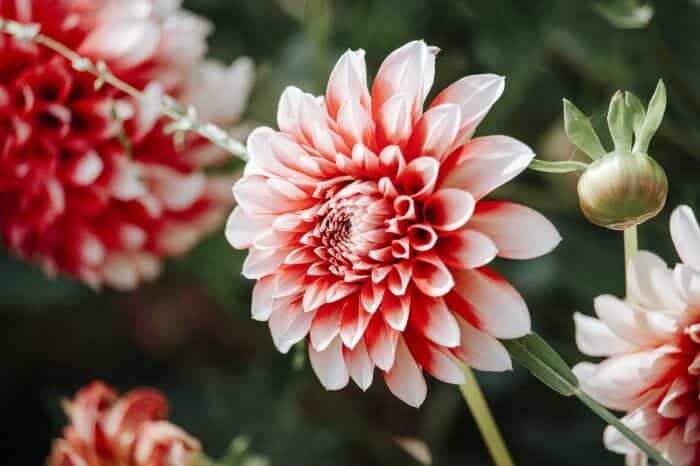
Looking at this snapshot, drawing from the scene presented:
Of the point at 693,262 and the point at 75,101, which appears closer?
the point at 693,262

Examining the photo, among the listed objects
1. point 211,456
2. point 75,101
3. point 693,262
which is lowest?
point 211,456

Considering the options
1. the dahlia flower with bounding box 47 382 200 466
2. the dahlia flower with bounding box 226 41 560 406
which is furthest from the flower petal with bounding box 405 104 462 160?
the dahlia flower with bounding box 47 382 200 466

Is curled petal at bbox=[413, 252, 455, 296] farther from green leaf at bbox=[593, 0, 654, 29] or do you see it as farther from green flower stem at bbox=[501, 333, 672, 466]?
green leaf at bbox=[593, 0, 654, 29]

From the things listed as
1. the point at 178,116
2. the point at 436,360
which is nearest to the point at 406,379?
the point at 436,360

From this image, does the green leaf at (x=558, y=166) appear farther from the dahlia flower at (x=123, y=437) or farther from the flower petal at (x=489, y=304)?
the dahlia flower at (x=123, y=437)

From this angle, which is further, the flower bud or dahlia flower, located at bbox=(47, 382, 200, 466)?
dahlia flower, located at bbox=(47, 382, 200, 466)

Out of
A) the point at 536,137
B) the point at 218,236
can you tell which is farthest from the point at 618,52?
the point at 218,236

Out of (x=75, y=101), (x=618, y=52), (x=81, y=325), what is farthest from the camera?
(x=81, y=325)

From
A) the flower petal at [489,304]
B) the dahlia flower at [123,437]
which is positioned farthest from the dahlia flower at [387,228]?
the dahlia flower at [123,437]

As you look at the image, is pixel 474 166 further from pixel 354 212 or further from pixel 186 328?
pixel 186 328
